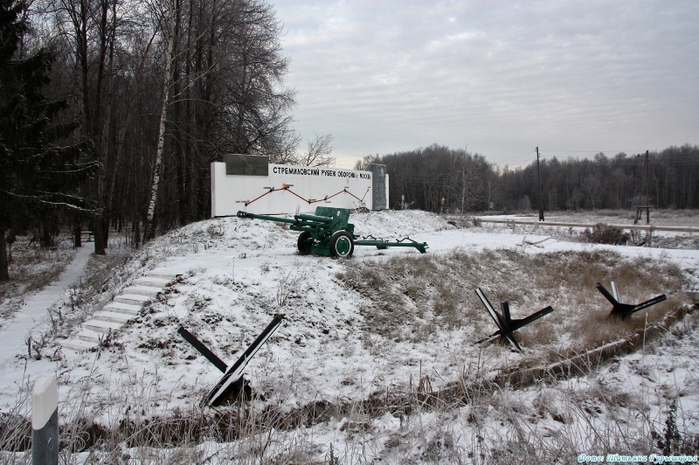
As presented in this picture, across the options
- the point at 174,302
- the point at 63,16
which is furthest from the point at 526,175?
the point at 174,302

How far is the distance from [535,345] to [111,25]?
68.0 ft

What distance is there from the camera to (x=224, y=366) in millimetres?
5543

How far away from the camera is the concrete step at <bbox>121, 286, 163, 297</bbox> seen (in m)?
8.85

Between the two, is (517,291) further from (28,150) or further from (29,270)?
(29,270)

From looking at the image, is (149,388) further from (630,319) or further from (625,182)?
(625,182)

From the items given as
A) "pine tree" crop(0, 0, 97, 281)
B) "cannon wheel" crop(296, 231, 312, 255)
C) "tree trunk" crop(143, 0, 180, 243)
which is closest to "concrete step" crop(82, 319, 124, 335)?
"cannon wheel" crop(296, 231, 312, 255)

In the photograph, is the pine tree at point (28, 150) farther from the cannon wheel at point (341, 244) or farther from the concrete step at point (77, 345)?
the cannon wheel at point (341, 244)

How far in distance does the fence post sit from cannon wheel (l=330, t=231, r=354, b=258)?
30.9ft

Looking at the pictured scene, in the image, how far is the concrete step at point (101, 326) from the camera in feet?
26.3

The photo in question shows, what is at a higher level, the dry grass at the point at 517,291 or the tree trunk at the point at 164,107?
the tree trunk at the point at 164,107

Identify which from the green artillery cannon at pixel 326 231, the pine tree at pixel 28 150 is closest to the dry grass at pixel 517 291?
the green artillery cannon at pixel 326 231

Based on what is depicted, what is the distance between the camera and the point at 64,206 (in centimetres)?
1487

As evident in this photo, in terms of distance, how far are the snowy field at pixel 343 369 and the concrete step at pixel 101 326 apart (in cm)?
39

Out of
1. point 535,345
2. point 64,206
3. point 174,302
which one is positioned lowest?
point 535,345
